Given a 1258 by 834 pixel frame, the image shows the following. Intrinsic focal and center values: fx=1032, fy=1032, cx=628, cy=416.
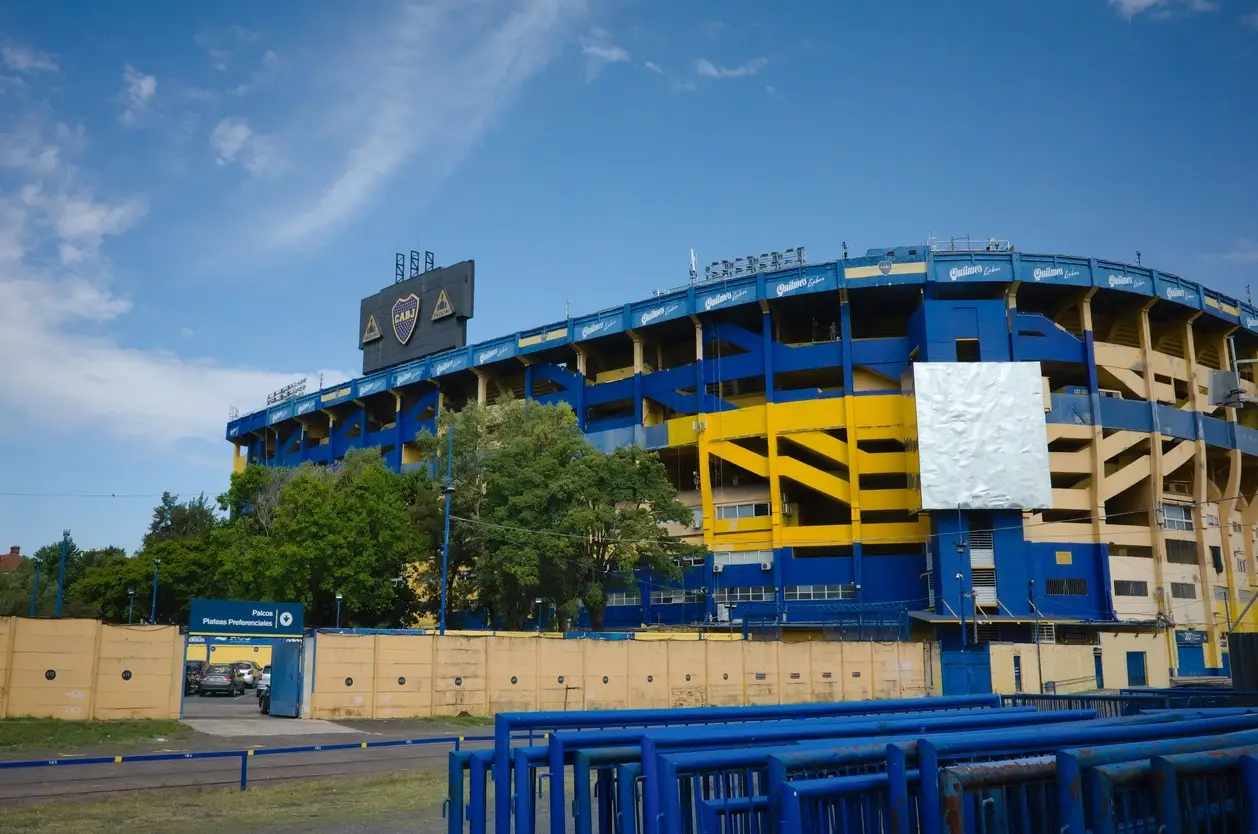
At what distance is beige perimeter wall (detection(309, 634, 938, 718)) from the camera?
32.2 metres

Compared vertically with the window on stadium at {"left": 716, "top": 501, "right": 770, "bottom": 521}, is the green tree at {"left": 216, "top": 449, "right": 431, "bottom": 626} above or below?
below

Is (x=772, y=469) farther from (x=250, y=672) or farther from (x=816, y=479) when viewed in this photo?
(x=250, y=672)

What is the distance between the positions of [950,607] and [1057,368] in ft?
59.4

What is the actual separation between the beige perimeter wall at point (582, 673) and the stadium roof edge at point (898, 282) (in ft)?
78.7

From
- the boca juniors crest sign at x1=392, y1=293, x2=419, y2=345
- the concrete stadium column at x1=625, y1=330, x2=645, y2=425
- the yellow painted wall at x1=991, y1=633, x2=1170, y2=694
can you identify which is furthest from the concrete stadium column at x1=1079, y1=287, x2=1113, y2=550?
the boca juniors crest sign at x1=392, y1=293, x2=419, y2=345

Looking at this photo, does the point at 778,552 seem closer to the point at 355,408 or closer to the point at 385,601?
the point at 385,601

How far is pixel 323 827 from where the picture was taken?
12.9 metres

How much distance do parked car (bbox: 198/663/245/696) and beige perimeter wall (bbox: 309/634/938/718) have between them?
17702 millimetres

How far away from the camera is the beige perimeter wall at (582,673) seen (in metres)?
32.2

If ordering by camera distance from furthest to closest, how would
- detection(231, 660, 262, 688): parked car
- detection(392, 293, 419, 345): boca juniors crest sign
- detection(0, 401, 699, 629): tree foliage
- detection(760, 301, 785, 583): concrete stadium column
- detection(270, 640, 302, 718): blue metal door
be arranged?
1. detection(392, 293, 419, 345): boca juniors crest sign
2. detection(760, 301, 785, 583): concrete stadium column
3. detection(231, 660, 262, 688): parked car
4. detection(0, 401, 699, 629): tree foliage
5. detection(270, 640, 302, 718): blue metal door

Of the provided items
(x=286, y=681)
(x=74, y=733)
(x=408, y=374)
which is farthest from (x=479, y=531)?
(x=408, y=374)

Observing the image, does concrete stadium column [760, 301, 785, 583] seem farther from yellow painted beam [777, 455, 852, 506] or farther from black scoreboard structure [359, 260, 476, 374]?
black scoreboard structure [359, 260, 476, 374]

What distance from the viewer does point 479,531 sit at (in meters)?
53.2

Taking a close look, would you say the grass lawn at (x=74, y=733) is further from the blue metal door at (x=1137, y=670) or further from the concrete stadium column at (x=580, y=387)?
the blue metal door at (x=1137, y=670)
